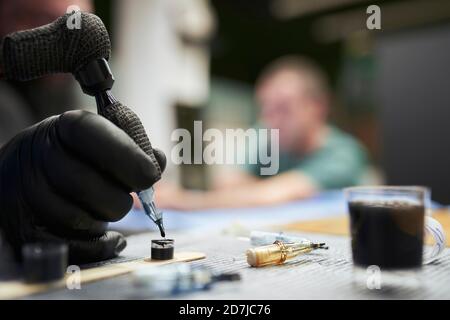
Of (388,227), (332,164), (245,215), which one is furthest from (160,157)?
(332,164)

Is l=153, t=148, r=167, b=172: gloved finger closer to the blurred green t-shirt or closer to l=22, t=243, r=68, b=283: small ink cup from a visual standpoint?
l=22, t=243, r=68, b=283: small ink cup

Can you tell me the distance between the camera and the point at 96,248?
535mm

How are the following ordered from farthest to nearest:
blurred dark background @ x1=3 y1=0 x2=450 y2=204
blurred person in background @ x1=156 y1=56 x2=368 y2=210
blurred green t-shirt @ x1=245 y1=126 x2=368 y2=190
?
blurred green t-shirt @ x1=245 y1=126 x2=368 y2=190, blurred person in background @ x1=156 y1=56 x2=368 y2=210, blurred dark background @ x1=3 y1=0 x2=450 y2=204

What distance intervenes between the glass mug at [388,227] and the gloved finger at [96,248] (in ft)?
A: 0.95

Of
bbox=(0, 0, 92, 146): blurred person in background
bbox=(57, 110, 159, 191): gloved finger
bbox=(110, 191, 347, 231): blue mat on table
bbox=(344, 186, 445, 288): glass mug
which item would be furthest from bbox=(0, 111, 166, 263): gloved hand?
bbox=(0, 0, 92, 146): blurred person in background

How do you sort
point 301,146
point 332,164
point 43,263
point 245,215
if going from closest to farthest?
point 43,263 < point 245,215 < point 332,164 < point 301,146

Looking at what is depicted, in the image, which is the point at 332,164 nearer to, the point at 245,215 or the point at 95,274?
the point at 245,215

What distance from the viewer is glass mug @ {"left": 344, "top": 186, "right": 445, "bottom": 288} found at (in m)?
0.44

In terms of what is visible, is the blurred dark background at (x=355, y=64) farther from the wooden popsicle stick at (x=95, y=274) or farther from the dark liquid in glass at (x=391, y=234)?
the dark liquid in glass at (x=391, y=234)

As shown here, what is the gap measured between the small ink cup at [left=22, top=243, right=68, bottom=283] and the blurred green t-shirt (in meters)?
1.78

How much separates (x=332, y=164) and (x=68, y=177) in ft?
6.53

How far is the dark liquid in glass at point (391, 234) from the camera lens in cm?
44

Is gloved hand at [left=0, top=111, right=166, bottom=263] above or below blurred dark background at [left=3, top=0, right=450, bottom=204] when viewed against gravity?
below
